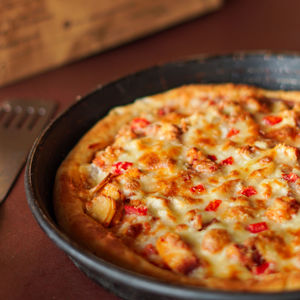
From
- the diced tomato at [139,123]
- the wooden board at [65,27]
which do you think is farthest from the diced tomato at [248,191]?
the wooden board at [65,27]

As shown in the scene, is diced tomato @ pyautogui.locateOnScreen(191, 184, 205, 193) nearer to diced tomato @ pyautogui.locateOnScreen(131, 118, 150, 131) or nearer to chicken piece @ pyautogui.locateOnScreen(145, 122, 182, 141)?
chicken piece @ pyautogui.locateOnScreen(145, 122, 182, 141)

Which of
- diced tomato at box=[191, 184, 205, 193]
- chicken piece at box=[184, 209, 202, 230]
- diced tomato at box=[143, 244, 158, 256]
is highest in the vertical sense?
diced tomato at box=[143, 244, 158, 256]

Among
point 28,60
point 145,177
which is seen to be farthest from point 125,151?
point 28,60

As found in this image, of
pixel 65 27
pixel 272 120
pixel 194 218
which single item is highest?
pixel 65 27

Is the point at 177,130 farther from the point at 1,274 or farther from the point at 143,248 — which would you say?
the point at 1,274

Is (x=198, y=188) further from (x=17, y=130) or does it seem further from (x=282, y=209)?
(x=17, y=130)

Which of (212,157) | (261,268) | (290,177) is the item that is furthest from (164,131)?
(261,268)

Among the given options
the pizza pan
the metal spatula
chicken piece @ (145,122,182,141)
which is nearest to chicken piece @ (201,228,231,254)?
the pizza pan

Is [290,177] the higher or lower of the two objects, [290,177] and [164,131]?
the lower
